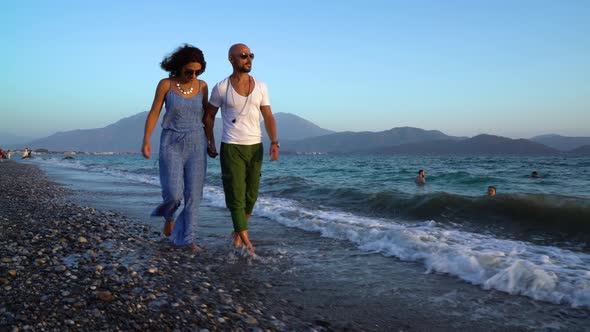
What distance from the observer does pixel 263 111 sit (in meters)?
4.68

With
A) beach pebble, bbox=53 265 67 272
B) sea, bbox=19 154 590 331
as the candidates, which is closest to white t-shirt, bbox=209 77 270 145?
sea, bbox=19 154 590 331

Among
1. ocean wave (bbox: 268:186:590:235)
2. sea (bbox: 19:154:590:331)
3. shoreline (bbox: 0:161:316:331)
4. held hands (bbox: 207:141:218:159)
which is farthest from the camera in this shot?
ocean wave (bbox: 268:186:590:235)

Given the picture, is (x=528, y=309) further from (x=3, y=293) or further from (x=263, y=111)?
(x=3, y=293)

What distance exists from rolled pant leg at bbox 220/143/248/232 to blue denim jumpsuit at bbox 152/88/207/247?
1.14ft

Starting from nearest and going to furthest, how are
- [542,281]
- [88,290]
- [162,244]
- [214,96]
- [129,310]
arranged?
[129,310] < [88,290] < [542,281] < [214,96] < [162,244]

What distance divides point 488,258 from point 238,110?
10.1ft

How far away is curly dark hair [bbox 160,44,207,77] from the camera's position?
4512 mm

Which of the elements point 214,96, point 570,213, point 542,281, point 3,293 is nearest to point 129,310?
point 3,293

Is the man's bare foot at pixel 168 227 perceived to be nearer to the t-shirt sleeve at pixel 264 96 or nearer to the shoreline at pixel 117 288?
the shoreline at pixel 117 288

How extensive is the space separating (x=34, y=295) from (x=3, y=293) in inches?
7.6

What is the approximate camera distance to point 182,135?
4.61 meters

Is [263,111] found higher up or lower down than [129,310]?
higher up

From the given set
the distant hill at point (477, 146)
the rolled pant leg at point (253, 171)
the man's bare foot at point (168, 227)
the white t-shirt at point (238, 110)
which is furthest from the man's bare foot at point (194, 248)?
the distant hill at point (477, 146)

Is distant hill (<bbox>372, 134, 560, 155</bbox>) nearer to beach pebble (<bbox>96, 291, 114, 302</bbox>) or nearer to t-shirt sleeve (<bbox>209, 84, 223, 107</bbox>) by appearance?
t-shirt sleeve (<bbox>209, 84, 223, 107</bbox>)
